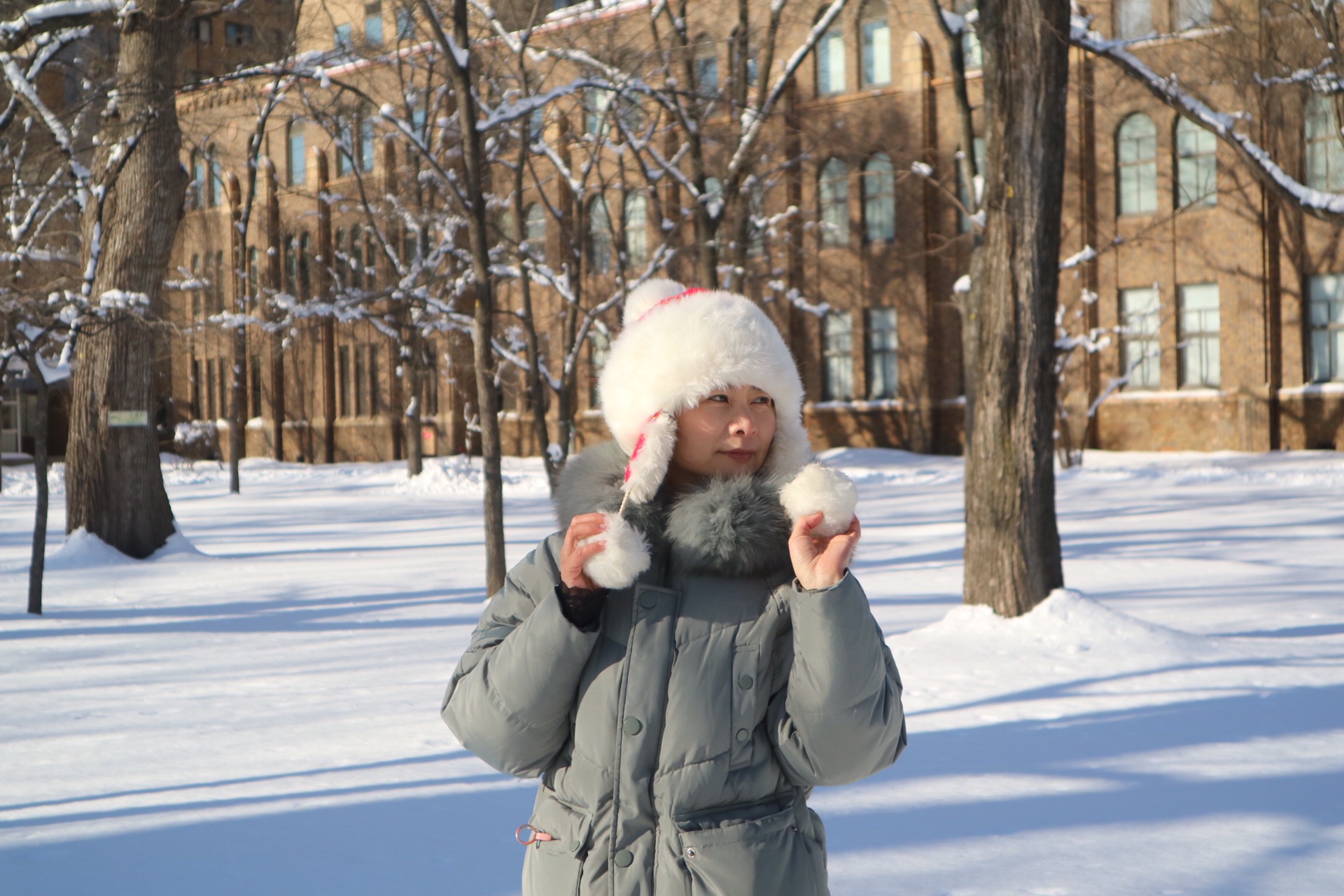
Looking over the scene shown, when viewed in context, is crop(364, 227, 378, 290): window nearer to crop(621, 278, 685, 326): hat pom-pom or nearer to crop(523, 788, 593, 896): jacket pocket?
crop(621, 278, 685, 326): hat pom-pom

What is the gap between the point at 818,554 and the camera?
1813mm

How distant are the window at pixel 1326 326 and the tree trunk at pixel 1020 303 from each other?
73.7 ft

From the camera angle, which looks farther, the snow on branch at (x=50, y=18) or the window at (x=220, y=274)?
the window at (x=220, y=274)

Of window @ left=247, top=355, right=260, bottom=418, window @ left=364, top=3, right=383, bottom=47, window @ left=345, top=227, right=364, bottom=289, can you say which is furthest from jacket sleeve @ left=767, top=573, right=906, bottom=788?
window @ left=247, top=355, right=260, bottom=418

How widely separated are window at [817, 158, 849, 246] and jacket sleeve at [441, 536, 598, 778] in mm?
31663

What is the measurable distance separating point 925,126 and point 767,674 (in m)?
31.7

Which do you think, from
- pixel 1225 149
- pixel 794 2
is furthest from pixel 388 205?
pixel 1225 149

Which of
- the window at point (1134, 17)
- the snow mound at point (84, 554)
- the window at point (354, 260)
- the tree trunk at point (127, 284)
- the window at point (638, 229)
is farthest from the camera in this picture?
the window at point (638, 229)

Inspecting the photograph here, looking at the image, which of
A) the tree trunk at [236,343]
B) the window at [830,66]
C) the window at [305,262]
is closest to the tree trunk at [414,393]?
the tree trunk at [236,343]

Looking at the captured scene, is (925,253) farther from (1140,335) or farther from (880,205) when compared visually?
(880,205)

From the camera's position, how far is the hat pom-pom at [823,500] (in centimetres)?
180

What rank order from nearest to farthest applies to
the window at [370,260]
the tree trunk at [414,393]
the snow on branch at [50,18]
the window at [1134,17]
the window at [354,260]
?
the snow on branch at [50,18] < the window at [1134,17] < the tree trunk at [414,393] < the window at [354,260] < the window at [370,260]

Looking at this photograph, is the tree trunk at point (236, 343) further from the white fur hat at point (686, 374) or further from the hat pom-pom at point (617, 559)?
the hat pom-pom at point (617, 559)

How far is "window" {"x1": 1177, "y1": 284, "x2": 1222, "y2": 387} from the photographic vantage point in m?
28.5
